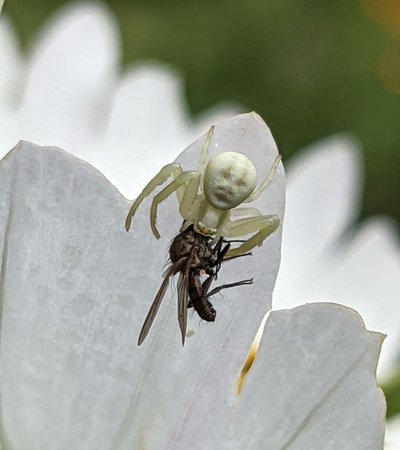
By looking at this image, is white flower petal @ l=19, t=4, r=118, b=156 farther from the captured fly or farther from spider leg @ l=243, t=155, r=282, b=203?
spider leg @ l=243, t=155, r=282, b=203

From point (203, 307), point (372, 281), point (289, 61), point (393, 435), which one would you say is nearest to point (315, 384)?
point (203, 307)

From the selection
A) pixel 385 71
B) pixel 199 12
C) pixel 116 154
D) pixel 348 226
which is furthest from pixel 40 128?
pixel 385 71

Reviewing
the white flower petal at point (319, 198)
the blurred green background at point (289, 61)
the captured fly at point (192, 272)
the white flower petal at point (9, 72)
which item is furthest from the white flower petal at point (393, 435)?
the blurred green background at point (289, 61)

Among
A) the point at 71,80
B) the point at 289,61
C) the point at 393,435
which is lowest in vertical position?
the point at 393,435

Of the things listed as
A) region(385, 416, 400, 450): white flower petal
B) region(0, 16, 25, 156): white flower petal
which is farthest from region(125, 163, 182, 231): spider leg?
region(0, 16, 25, 156): white flower petal

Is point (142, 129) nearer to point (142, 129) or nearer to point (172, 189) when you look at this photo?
point (142, 129)

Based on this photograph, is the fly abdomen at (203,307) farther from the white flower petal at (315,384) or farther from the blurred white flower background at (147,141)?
the blurred white flower background at (147,141)
